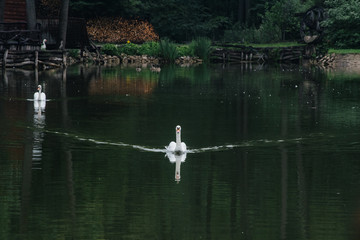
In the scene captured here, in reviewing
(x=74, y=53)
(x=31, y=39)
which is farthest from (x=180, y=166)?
(x=74, y=53)

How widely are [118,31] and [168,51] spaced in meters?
7.40

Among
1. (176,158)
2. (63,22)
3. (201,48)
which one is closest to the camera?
(176,158)

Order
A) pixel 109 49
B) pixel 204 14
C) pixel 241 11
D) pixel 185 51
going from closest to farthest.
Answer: pixel 109 49 → pixel 185 51 → pixel 204 14 → pixel 241 11

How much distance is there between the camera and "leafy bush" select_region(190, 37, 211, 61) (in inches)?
2483

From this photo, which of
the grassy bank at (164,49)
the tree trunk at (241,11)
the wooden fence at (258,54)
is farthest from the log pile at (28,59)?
the tree trunk at (241,11)

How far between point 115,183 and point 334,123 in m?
10.6

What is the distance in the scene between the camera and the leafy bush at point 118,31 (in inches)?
2625

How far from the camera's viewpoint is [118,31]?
66.9 m

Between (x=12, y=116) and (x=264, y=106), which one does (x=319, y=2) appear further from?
(x=12, y=116)

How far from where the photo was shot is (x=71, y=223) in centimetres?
1211

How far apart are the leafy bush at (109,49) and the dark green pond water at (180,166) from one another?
91.4 feet

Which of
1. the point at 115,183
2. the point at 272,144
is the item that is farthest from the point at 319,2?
the point at 115,183

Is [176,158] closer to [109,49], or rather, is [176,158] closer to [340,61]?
[340,61]

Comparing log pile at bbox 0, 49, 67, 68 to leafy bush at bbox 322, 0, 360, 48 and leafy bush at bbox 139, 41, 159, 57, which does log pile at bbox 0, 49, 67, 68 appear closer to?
leafy bush at bbox 139, 41, 159, 57
